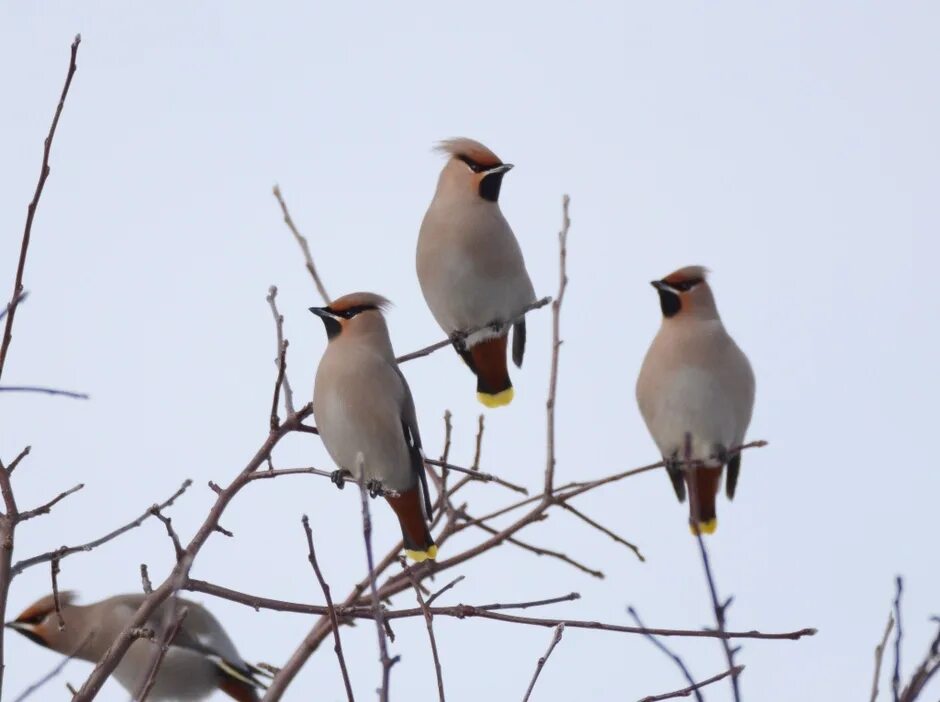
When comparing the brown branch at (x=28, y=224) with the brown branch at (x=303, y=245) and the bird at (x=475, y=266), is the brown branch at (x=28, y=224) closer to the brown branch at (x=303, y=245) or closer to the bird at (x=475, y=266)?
the brown branch at (x=303, y=245)

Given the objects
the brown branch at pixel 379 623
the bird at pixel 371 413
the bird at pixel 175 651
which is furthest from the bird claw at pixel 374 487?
the brown branch at pixel 379 623

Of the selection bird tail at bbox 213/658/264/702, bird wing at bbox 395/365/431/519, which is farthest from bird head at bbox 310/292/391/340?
bird tail at bbox 213/658/264/702

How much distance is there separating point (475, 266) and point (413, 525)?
4.63 feet

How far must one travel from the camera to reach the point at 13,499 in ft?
9.73

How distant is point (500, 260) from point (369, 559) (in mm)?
4045

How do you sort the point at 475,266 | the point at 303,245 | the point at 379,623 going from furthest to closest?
1. the point at 475,266
2. the point at 303,245
3. the point at 379,623

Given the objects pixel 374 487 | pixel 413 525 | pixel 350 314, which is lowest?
pixel 413 525

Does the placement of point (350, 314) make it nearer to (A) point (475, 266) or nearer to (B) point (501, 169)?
(A) point (475, 266)

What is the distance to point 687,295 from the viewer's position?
5.53m

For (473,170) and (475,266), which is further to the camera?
(473,170)

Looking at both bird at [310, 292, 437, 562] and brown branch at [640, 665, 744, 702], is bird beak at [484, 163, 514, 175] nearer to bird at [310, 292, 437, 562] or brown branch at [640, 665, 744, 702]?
bird at [310, 292, 437, 562]

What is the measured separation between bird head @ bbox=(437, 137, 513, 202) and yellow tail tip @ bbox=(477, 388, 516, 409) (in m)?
0.82

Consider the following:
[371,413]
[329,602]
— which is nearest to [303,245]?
[371,413]

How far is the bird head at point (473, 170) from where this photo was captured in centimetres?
620
